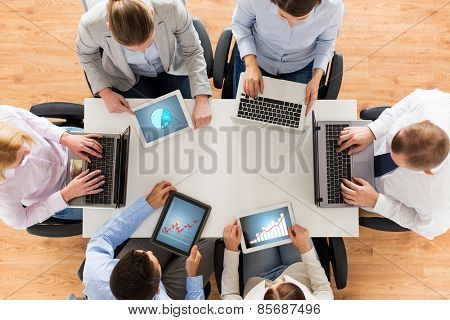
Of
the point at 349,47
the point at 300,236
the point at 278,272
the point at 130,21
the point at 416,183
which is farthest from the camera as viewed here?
the point at 349,47

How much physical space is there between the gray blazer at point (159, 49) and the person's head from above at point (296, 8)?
1.44 ft

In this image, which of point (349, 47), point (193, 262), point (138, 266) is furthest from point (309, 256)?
point (349, 47)

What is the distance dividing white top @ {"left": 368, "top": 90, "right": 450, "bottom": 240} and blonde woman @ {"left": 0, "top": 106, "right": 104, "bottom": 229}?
4.06ft

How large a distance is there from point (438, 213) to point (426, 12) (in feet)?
5.20

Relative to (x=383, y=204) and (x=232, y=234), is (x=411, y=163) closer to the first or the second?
(x=383, y=204)

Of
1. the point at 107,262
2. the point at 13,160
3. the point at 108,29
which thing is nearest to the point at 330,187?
the point at 107,262

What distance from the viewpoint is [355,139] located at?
5.64 feet

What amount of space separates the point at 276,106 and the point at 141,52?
65 centimetres

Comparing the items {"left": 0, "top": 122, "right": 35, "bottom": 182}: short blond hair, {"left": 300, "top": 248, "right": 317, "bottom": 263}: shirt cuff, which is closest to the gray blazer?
{"left": 0, "top": 122, "right": 35, "bottom": 182}: short blond hair

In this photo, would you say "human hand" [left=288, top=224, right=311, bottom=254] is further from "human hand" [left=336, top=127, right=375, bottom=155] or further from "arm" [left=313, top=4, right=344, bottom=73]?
"arm" [left=313, top=4, right=344, bottom=73]

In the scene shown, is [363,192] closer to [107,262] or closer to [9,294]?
[107,262]

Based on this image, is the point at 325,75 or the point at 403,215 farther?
the point at 325,75

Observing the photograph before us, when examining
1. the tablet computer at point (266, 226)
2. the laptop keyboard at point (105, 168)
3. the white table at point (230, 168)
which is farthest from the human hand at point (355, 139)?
the laptop keyboard at point (105, 168)

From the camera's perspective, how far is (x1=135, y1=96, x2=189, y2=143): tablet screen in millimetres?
1812
